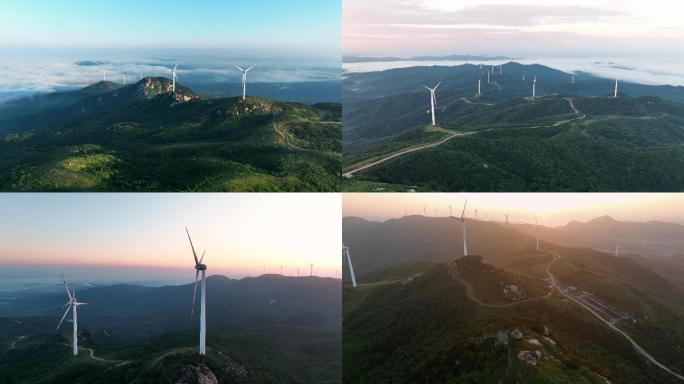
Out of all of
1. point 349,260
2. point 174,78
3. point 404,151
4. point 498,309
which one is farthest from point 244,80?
point 498,309

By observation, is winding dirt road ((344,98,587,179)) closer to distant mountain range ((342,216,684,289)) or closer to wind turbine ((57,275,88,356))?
distant mountain range ((342,216,684,289))

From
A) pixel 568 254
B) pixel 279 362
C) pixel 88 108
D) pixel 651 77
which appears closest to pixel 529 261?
pixel 568 254

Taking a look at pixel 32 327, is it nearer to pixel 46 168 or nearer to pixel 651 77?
pixel 46 168

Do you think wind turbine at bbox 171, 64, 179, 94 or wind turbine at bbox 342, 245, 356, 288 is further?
wind turbine at bbox 171, 64, 179, 94

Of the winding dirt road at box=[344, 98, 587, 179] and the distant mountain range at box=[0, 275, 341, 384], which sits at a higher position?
the winding dirt road at box=[344, 98, 587, 179]

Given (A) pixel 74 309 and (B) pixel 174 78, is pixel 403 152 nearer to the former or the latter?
(B) pixel 174 78

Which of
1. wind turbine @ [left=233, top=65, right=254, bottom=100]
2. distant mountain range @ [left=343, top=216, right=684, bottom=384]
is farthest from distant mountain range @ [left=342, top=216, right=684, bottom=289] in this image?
wind turbine @ [left=233, top=65, right=254, bottom=100]
